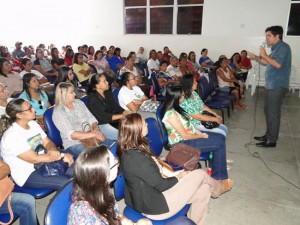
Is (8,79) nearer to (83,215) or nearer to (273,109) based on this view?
(83,215)

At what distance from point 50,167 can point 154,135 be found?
3.34ft

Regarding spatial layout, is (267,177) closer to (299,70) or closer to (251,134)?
(251,134)

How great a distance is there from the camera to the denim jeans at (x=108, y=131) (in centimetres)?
304

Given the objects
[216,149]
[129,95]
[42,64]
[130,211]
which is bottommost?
[130,211]

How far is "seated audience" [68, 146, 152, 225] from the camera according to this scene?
4.15 feet

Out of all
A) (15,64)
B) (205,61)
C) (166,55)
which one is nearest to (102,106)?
(15,64)

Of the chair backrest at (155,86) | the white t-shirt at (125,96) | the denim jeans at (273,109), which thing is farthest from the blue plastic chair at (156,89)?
the denim jeans at (273,109)

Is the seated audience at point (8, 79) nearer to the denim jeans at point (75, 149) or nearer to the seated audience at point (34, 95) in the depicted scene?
the seated audience at point (34, 95)

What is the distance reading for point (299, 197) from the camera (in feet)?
8.75

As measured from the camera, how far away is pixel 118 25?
1023 centimetres

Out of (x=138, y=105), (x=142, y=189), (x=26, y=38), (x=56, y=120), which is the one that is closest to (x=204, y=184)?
(x=142, y=189)

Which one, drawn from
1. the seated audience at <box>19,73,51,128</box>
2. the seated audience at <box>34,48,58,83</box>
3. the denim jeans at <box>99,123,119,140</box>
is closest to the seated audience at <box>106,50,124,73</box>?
the seated audience at <box>34,48,58,83</box>

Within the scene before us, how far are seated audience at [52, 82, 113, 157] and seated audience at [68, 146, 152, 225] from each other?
132 centimetres

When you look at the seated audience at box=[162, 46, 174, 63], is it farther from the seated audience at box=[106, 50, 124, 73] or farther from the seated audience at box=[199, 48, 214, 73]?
the seated audience at box=[106, 50, 124, 73]
